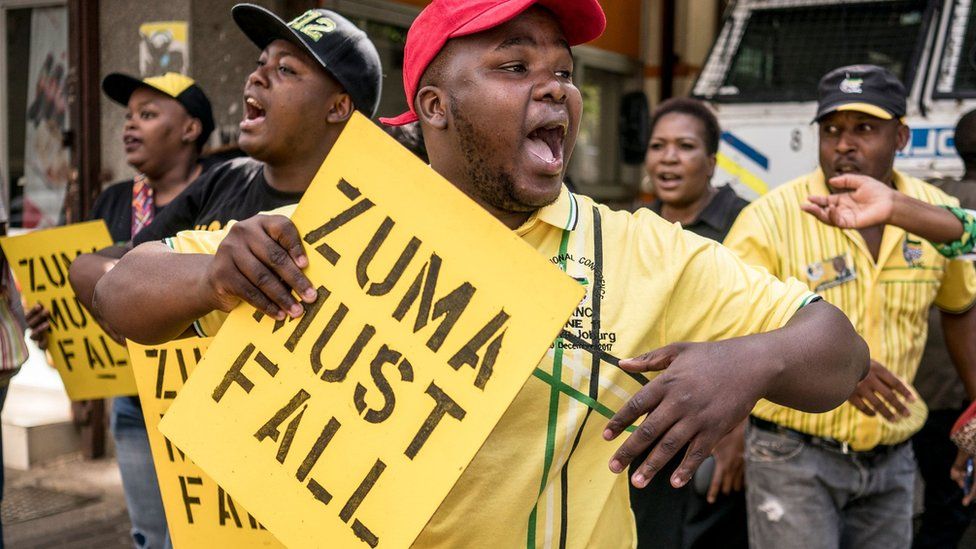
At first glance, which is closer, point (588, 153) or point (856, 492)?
point (856, 492)

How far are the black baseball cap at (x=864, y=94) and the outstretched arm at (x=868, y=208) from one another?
0.64m

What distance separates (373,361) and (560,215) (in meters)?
0.48

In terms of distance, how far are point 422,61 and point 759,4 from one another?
194 inches

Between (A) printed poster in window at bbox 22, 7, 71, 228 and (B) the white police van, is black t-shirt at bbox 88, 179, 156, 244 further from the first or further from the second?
(A) printed poster in window at bbox 22, 7, 71, 228

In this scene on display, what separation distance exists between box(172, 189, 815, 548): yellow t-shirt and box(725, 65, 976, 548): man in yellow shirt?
160 centimetres

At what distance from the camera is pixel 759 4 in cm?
630

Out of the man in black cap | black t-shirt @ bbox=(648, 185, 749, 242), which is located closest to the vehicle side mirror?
black t-shirt @ bbox=(648, 185, 749, 242)

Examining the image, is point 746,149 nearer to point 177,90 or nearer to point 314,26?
point 177,90

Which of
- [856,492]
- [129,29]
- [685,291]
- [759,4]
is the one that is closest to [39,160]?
[129,29]

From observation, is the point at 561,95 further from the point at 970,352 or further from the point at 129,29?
the point at 129,29

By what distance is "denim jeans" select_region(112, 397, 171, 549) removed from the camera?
3.54m

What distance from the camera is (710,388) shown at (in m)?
1.45

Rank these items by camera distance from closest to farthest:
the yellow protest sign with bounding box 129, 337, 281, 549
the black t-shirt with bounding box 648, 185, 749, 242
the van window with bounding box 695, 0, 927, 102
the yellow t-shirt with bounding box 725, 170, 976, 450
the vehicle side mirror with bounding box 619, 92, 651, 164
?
the yellow protest sign with bounding box 129, 337, 281, 549 → the yellow t-shirt with bounding box 725, 170, 976, 450 → the black t-shirt with bounding box 648, 185, 749, 242 → the van window with bounding box 695, 0, 927, 102 → the vehicle side mirror with bounding box 619, 92, 651, 164

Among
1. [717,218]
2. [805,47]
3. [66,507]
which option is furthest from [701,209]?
[66,507]
